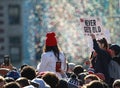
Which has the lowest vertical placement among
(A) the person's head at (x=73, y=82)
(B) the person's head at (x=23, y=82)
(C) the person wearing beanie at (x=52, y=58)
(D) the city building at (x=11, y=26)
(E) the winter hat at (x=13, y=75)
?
(D) the city building at (x=11, y=26)

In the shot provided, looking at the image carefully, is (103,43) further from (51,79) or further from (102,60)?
(51,79)

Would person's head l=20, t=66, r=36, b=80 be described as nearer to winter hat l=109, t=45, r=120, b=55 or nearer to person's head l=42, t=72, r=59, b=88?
person's head l=42, t=72, r=59, b=88

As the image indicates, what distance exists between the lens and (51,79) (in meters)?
13.1

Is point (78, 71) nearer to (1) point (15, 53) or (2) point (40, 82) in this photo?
(2) point (40, 82)

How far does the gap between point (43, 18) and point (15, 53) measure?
433 centimetres

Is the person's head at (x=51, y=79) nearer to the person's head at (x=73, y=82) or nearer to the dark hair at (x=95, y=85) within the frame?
the person's head at (x=73, y=82)

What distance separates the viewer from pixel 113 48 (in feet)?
50.8

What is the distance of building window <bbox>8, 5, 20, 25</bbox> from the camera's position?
6394cm

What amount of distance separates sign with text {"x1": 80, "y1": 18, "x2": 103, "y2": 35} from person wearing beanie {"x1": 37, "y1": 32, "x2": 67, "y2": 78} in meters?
2.23

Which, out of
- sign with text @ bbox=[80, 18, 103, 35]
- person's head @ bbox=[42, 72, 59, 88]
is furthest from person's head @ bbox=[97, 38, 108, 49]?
person's head @ bbox=[42, 72, 59, 88]

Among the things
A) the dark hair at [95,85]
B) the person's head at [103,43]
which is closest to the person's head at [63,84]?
the dark hair at [95,85]

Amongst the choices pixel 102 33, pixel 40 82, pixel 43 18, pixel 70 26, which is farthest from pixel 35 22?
pixel 40 82

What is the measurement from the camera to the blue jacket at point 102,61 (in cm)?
1519

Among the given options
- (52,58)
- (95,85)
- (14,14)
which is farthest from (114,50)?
(14,14)
